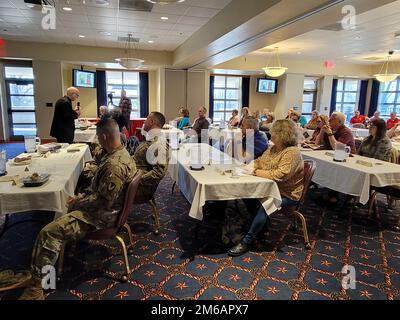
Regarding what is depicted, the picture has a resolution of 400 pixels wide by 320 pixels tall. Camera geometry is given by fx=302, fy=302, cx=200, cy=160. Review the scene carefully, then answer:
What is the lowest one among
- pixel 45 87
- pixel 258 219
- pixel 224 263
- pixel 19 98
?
pixel 224 263

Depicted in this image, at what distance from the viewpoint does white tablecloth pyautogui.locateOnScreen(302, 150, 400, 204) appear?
3.20 meters

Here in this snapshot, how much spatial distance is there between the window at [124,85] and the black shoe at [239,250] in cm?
945

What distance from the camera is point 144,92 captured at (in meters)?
11.5

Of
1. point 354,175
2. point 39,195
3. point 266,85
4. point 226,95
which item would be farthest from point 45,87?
point 354,175

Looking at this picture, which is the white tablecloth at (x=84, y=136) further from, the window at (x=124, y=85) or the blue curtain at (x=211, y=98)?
the blue curtain at (x=211, y=98)

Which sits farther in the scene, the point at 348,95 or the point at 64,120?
the point at 348,95

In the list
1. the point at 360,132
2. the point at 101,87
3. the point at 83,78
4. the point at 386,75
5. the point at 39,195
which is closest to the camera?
the point at 39,195

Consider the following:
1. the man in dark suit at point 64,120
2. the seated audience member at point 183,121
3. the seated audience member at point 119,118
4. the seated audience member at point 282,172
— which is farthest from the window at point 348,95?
the seated audience member at point 282,172

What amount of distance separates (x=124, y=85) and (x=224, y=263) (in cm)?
1007

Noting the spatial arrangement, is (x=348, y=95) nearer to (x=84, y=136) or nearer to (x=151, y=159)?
(x=84, y=136)

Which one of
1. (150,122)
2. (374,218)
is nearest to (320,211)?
(374,218)

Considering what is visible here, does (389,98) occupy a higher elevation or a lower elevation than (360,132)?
higher

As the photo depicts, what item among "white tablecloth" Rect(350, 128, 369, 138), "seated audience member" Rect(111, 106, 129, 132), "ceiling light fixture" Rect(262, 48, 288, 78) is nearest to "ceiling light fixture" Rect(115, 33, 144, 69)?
"seated audience member" Rect(111, 106, 129, 132)

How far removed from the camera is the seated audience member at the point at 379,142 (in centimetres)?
385
